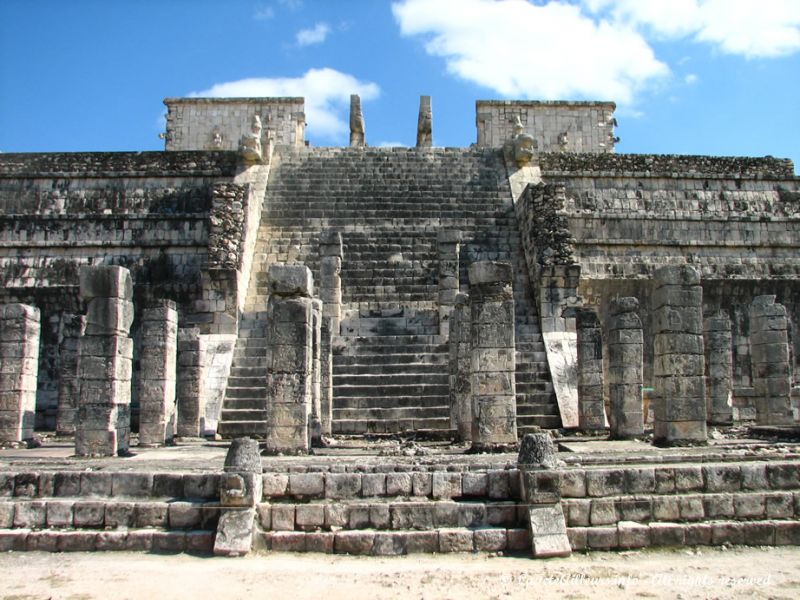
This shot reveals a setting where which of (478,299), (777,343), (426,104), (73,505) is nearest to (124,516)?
(73,505)

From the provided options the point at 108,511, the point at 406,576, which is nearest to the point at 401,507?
the point at 406,576

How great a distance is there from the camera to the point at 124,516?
27.8 ft

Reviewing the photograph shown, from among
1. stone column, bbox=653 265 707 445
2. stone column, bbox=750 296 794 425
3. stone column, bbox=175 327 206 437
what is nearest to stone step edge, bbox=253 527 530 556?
stone column, bbox=653 265 707 445

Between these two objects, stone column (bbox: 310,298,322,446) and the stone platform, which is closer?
the stone platform

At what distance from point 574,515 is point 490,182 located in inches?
696

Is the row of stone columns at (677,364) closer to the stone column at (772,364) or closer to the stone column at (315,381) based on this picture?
the stone column at (772,364)

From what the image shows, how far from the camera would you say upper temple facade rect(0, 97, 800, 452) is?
12.7 meters

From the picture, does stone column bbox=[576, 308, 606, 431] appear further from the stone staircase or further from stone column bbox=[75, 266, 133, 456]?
the stone staircase

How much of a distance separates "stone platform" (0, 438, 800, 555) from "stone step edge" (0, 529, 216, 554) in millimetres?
11

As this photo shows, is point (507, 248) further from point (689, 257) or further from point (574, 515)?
point (574, 515)

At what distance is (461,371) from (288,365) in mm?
3830

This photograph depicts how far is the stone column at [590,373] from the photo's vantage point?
49.9 feet

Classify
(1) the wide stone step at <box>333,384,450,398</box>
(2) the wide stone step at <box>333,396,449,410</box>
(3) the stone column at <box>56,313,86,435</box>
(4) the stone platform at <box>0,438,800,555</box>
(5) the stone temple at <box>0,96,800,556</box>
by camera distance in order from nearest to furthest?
(4) the stone platform at <box>0,438,800,555</box>, (5) the stone temple at <box>0,96,800,556</box>, (2) the wide stone step at <box>333,396,449,410</box>, (1) the wide stone step at <box>333,384,450,398</box>, (3) the stone column at <box>56,313,86,435</box>

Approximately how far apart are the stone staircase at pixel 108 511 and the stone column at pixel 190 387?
6.77 metres
